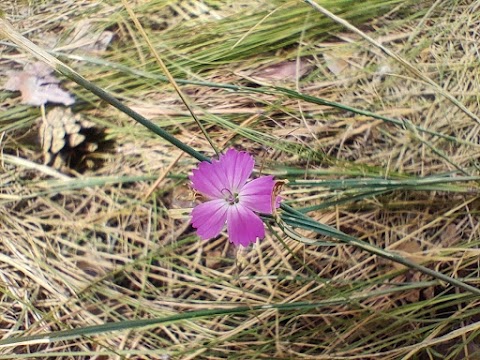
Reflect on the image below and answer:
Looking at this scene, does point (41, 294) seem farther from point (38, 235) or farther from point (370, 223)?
point (370, 223)

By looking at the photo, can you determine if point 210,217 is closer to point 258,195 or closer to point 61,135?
point 258,195

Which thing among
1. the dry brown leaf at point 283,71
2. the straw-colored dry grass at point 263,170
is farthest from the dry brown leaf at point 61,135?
the dry brown leaf at point 283,71

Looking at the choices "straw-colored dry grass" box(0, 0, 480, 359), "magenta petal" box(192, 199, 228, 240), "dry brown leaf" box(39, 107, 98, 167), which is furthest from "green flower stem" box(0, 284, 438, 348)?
"dry brown leaf" box(39, 107, 98, 167)

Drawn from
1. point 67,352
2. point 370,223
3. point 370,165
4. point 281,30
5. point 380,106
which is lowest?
point 67,352

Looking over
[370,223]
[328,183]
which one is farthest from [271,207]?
[370,223]

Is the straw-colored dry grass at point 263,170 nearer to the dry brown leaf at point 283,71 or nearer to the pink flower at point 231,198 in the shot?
the dry brown leaf at point 283,71

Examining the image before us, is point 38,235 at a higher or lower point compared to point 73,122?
lower

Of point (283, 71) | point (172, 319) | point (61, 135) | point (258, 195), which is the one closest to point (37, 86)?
point (61, 135)

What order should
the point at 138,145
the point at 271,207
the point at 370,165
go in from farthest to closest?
the point at 138,145
the point at 370,165
the point at 271,207
